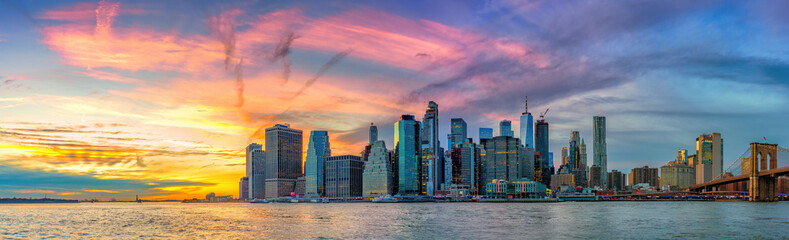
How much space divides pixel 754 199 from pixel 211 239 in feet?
659

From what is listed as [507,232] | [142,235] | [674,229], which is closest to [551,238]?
[507,232]

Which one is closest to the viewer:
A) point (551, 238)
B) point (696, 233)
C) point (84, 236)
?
point (551, 238)

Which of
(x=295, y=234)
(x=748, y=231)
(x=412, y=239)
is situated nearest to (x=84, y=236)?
(x=295, y=234)

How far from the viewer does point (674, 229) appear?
230ft

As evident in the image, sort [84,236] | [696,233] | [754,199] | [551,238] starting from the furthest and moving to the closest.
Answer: [754,199]
[84,236]
[696,233]
[551,238]

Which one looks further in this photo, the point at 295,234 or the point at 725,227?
the point at 725,227

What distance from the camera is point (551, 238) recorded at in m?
59.9

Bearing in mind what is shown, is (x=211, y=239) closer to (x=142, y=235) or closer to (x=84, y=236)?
(x=142, y=235)

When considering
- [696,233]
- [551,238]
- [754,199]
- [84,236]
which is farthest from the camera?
[754,199]

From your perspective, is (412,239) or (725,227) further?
(725,227)

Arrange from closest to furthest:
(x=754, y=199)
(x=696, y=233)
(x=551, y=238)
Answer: (x=551, y=238) → (x=696, y=233) → (x=754, y=199)

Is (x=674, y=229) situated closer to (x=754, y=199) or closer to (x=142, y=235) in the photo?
(x=142, y=235)

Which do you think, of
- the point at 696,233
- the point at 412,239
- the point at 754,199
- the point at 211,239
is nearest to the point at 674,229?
the point at 696,233

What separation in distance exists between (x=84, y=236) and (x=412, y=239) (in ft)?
134
